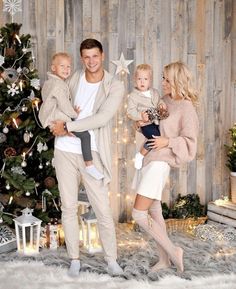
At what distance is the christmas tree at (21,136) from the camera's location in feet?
13.5

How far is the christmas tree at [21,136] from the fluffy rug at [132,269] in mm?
476

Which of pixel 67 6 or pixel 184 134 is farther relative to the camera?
pixel 67 6

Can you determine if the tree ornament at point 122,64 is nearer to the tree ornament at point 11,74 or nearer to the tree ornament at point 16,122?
the tree ornament at point 11,74

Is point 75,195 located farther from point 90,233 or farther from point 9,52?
point 9,52

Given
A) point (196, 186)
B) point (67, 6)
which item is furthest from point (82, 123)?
point (196, 186)

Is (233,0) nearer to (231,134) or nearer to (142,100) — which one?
(231,134)

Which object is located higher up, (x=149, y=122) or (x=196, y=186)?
(x=149, y=122)

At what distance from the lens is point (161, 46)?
519 cm

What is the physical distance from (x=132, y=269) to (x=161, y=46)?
2396mm

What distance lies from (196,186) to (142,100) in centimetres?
201

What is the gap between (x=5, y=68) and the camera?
4223 mm

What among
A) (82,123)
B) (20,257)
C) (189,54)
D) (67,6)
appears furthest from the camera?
(189,54)

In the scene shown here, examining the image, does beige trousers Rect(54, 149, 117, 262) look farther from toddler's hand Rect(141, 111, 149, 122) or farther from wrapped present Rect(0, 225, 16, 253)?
wrapped present Rect(0, 225, 16, 253)

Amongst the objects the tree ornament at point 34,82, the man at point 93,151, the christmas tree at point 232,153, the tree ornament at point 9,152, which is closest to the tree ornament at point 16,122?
the tree ornament at point 9,152
